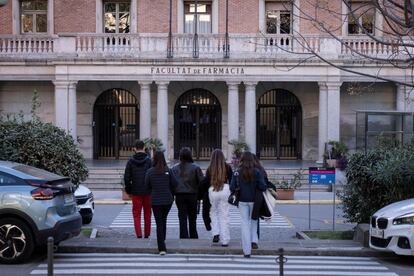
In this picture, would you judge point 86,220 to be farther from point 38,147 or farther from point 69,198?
point 69,198

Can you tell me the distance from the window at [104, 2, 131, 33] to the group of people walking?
20247mm

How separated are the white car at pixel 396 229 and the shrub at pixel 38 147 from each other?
21.4ft

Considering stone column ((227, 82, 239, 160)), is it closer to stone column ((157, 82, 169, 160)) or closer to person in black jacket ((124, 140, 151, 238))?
stone column ((157, 82, 169, 160))

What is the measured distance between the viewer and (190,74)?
28.7 m

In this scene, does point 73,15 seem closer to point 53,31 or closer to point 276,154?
point 53,31

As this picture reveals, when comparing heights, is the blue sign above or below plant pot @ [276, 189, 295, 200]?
above

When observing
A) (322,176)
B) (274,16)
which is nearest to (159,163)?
(322,176)

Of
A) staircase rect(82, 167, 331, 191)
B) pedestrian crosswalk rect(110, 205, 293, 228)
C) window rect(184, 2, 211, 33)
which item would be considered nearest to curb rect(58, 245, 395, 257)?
pedestrian crosswalk rect(110, 205, 293, 228)

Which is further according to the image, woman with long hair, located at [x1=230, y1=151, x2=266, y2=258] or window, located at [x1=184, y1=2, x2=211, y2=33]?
window, located at [x1=184, y1=2, x2=211, y2=33]

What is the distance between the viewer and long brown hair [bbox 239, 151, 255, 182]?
35.3 ft

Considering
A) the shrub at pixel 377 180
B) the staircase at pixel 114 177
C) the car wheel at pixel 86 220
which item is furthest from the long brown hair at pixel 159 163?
the staircase at pixel 114 177

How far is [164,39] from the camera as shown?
94.1 ft

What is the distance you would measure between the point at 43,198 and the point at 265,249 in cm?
395

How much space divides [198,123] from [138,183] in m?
20.1
